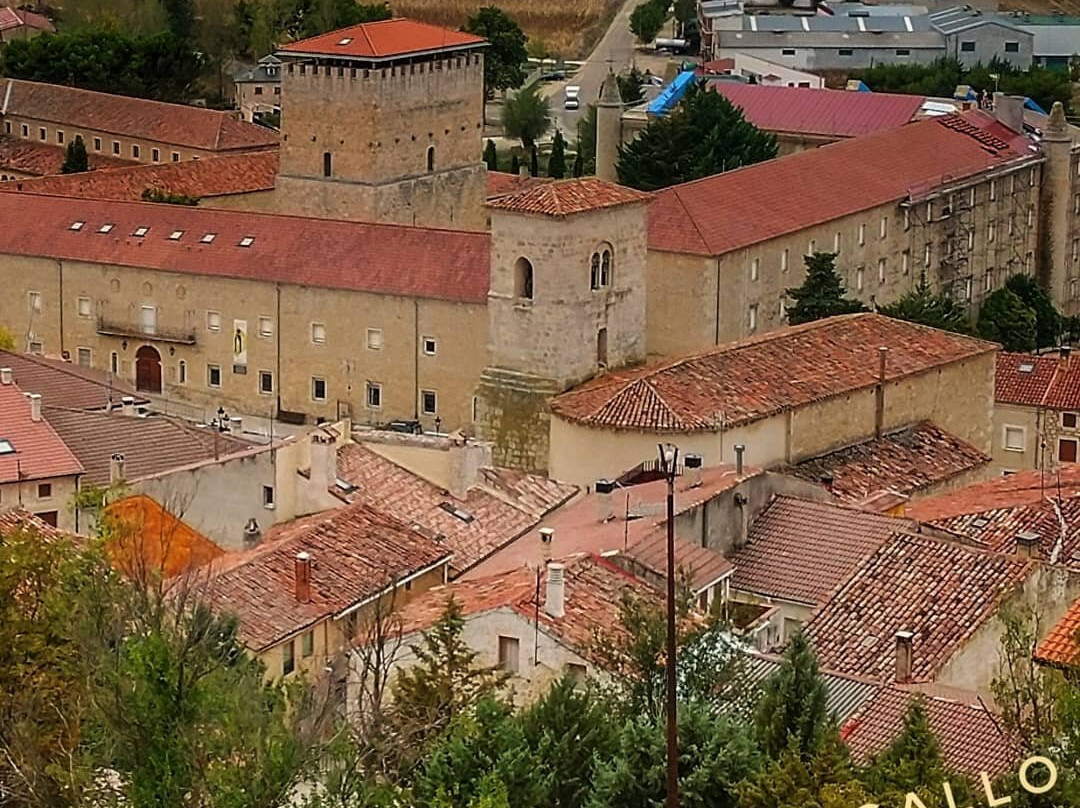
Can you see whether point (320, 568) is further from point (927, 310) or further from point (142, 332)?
point (927, 310)

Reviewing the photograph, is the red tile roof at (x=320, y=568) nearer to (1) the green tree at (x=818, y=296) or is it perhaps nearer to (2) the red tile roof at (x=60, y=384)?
(2) the red tile roof at (x=60, y=384)

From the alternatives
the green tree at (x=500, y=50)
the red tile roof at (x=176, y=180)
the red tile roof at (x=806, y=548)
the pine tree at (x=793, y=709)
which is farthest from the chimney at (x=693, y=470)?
the green tree at (x=500, y=50)

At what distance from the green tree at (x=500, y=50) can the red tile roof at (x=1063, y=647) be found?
243 ft

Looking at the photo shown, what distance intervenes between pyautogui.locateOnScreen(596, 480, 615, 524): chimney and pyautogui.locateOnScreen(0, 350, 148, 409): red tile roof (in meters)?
11.4

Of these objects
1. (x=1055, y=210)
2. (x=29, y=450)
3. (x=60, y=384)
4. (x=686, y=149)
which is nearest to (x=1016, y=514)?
(x=29, y=450)

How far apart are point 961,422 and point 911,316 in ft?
34.4

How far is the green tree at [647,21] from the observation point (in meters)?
111

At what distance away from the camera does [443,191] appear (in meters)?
66.6

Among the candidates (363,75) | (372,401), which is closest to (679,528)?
(372,401)

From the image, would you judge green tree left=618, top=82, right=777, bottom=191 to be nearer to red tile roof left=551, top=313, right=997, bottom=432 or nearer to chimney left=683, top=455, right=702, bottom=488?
red tile roof left=551, top=313, right=997, bottom=432

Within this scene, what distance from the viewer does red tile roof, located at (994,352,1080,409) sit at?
51.0 meters

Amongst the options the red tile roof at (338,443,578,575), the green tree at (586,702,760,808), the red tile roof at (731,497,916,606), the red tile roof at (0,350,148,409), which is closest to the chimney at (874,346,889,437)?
the red tile roof at (338,443,578,575)

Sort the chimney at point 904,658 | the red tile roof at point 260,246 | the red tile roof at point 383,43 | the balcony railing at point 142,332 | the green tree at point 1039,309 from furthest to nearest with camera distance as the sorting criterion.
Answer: the green tree at point 1039,309, the red tile roof at point 383,43, the balcony railing at point 142,332, the red tile roof at point 260,246, the chimney at point 904,658

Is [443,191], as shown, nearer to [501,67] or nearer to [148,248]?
[148,248]
